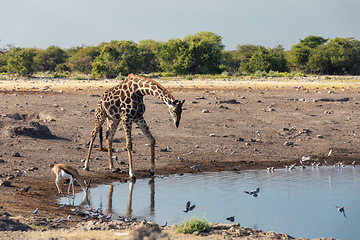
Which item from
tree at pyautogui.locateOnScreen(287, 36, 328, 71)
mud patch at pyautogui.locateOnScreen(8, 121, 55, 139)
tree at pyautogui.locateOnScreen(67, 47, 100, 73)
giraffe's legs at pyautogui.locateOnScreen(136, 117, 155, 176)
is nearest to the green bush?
giraffe's legs at pyautogui.locateOnScreen(136, 117, 155, 176)

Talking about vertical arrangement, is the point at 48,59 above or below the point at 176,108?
above

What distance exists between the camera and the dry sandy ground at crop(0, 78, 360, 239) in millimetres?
10711

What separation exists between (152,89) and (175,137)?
463 cm

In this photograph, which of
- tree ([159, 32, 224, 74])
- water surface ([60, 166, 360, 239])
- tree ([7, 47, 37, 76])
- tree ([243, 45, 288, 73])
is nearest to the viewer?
water surface ([60, 166, 360, 239])

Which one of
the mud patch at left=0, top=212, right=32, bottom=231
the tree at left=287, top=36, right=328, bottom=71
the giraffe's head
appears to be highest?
the tree at left=287, top=36, right=328, bottom=71

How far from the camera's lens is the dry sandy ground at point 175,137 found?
10711 mm

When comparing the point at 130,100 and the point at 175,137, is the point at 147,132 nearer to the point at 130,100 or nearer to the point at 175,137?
the point at 130,100

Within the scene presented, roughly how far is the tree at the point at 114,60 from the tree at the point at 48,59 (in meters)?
20.1

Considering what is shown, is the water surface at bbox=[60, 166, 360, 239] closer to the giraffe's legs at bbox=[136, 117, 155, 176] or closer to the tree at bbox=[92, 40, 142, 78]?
the giraffe's legs at bbox=[136, 117, 155, 176]

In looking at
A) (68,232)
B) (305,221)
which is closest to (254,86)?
(305,221)

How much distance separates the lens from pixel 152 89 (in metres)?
10.8

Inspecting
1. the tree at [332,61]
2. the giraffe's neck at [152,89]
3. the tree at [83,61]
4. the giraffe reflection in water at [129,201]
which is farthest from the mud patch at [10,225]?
the tree at [332,61]

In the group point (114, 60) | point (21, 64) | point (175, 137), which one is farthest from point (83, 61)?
point (175, 137)

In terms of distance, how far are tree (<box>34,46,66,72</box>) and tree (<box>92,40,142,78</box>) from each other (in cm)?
2015
